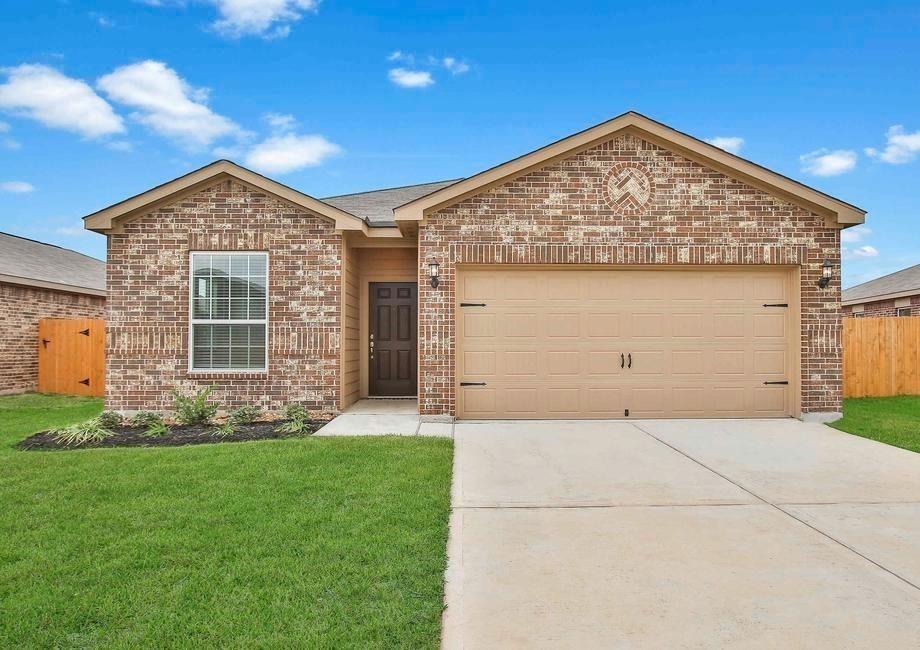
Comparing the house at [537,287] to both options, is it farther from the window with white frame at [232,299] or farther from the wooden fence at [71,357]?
the wooden fence at [71,357]

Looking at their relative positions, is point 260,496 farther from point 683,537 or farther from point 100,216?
point 100,216

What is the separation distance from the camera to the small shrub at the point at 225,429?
7613 millimetres

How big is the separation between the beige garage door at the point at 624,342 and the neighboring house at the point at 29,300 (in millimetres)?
11253

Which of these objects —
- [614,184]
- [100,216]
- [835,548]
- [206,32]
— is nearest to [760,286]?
[614,184]

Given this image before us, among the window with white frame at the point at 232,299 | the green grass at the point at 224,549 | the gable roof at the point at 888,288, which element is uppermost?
the gable roof at the point at 888,288

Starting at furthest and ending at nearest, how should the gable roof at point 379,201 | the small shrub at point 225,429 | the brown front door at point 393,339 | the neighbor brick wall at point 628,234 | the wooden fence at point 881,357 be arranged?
the wooden fence at point 881,357, the brown front door at point 393,339, the gable roof at point 379,201, the neighbor brick wall at point 628,234, the small shrub at point 225,429

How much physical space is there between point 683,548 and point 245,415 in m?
6.89

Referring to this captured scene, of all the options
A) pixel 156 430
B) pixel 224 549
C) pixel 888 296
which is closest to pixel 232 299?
pixel 156 430

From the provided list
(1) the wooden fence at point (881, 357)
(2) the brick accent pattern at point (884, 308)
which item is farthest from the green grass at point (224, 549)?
(2) the brick accent pattern at point (884, 308)

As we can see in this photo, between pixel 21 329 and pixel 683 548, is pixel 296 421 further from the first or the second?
pixel 21 329

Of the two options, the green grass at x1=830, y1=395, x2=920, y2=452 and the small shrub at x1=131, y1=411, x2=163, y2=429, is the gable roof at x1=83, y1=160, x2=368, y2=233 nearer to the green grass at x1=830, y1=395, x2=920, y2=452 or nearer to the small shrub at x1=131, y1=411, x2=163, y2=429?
the small shrub at x1=131, y1=411, x2=163, y2=429

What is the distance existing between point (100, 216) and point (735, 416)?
35.5 ft

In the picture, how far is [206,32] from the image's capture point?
1445 cm

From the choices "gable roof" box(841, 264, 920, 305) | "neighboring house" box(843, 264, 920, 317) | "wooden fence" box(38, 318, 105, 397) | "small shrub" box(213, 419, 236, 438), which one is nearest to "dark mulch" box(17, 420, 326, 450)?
"small shrub" box(213, 419, 236, 438)
